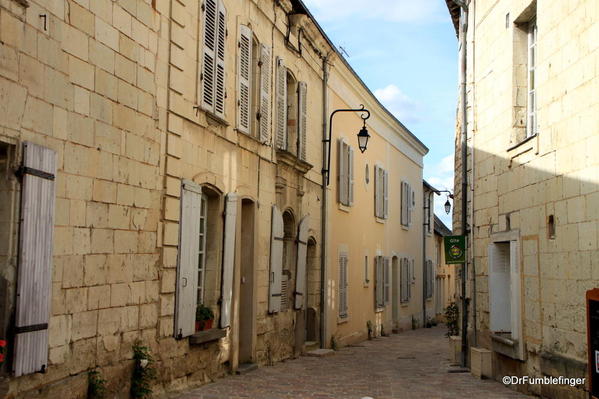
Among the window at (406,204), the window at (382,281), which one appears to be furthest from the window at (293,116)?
the window at (406,204)

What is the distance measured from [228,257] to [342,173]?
798cm

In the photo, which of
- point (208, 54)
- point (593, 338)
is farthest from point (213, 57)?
point (593, 338)

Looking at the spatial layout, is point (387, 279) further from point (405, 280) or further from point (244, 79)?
point (244, 79)

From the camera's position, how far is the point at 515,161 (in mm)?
10359

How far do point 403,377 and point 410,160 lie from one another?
16.7 metres

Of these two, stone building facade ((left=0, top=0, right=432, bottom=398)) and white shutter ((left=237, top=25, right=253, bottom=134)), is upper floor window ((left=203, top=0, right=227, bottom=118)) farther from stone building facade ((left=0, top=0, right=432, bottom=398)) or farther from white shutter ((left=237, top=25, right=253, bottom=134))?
white shutter ((left=237, top=25, right=253, bottom=134))

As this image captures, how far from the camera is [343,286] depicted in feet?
58.6

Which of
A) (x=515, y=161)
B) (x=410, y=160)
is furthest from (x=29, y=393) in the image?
(x=410, y=160)

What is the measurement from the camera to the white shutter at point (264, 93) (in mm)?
12281

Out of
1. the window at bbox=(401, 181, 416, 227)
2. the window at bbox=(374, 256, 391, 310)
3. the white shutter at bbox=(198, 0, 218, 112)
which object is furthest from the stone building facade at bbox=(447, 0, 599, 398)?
the window at bbox=(401, 181, 416, 227)

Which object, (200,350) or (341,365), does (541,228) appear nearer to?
(200,350)

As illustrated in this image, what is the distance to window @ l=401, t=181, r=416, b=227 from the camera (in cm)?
2602

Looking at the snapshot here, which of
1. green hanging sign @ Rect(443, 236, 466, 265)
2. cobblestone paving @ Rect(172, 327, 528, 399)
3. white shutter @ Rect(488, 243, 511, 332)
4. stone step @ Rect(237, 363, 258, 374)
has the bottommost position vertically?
cobblestone paving @ Rect(172, 327, 528, 399)

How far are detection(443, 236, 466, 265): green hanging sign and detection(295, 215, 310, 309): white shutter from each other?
3224 millimetres
